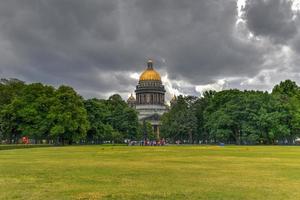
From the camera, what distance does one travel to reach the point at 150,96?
17088 centimetres

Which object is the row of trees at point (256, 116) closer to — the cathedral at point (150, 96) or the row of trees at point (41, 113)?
the row of trees at point (41, 113)

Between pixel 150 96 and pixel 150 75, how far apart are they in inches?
344

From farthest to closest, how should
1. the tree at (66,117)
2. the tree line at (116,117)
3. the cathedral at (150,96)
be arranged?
the cathedral at (150,96) < the tree line at (116,117) < the tree at (66,117)

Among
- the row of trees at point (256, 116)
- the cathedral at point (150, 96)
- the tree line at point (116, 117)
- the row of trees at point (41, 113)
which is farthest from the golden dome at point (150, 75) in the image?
the row of trees at point (41, 113)

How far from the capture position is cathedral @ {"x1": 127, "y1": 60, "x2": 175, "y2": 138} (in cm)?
16707

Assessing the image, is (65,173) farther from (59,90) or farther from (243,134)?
(243,134)

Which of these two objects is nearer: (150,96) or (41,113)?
(41,113)

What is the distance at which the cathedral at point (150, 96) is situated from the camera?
16707cm

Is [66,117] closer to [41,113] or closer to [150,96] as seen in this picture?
[41,113]

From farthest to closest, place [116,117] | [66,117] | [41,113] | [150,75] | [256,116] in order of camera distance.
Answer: [150,75] → [116,117] → [256,116] → [41,113] → [66,117]

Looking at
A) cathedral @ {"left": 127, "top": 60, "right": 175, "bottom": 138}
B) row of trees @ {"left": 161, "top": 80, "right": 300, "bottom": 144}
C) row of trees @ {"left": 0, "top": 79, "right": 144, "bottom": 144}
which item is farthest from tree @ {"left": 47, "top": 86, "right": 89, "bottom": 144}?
cathedral @ {"left": 127, "top": 60, "right": 175, "bottom": 138}

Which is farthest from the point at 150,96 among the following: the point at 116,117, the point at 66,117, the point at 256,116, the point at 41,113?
the point at 66,117

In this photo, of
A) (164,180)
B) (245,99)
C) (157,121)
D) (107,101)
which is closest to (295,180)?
(164,180)

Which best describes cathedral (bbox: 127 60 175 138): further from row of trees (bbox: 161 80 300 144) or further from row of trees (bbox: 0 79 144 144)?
row of trees (bbox: 0 79 144 144)
